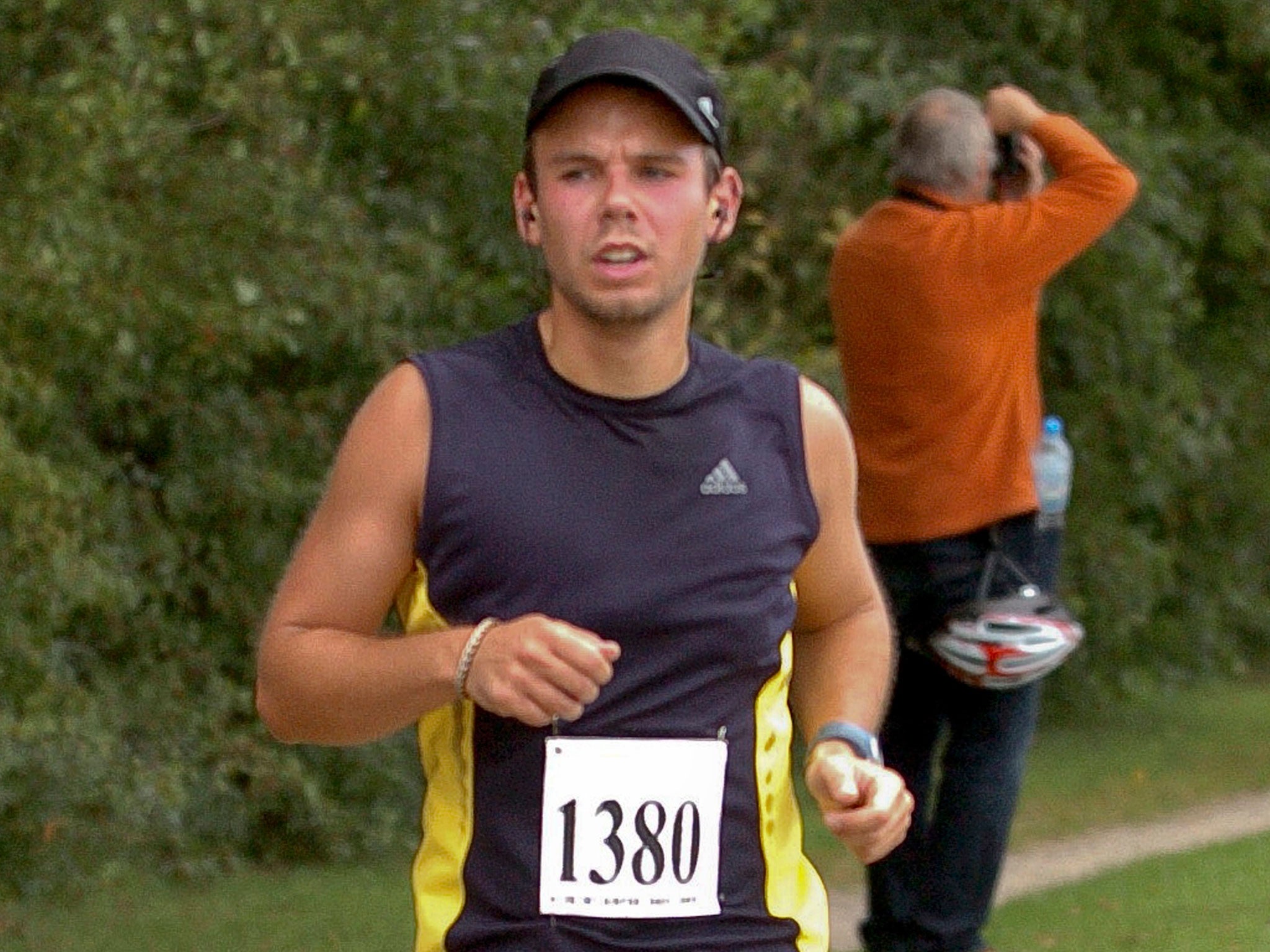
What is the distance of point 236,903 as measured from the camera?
6.92 metres

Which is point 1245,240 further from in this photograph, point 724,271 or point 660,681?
point 660,681

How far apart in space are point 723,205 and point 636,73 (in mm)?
288

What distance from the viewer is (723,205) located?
10.2 feet

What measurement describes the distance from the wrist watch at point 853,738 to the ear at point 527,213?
685mm

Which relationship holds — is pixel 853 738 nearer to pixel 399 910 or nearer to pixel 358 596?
pixel 358 596

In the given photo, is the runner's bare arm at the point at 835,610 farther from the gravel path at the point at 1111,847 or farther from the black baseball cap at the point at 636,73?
the gravel path at the point at 1111,847

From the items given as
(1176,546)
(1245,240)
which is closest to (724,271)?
(1245,240)

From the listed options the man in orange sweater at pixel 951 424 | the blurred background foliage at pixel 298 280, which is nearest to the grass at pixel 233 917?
the blurred background foliage at pixel 298 280

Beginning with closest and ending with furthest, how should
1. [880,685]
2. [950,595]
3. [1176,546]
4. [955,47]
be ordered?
1. [880,685]
2. [950,595]
3. [955,47]
4. [1176,546]

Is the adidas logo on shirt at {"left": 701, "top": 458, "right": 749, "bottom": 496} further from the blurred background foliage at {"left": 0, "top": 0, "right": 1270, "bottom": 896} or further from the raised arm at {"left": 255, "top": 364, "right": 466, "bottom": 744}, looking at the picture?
the blurred background foliage at {"left": 0, "top": 0, "right": 1270, "bottom": 896}

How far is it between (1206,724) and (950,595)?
515 cm

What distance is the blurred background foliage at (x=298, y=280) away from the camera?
6.05 meters

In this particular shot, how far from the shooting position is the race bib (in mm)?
2869

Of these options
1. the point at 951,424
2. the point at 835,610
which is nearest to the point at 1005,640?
the point at 951,424
